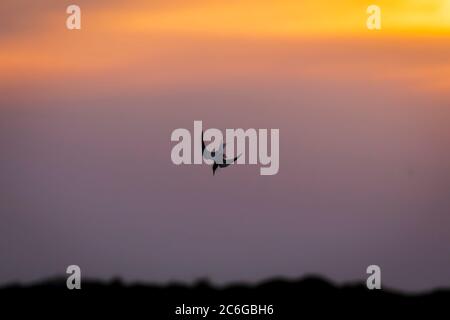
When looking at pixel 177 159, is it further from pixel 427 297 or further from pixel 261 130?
pixel 427 297

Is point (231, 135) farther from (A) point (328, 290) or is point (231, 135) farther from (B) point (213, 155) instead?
(A) point (328, 290)

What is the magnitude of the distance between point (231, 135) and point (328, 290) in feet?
10.8

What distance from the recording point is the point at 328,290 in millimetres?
44375
